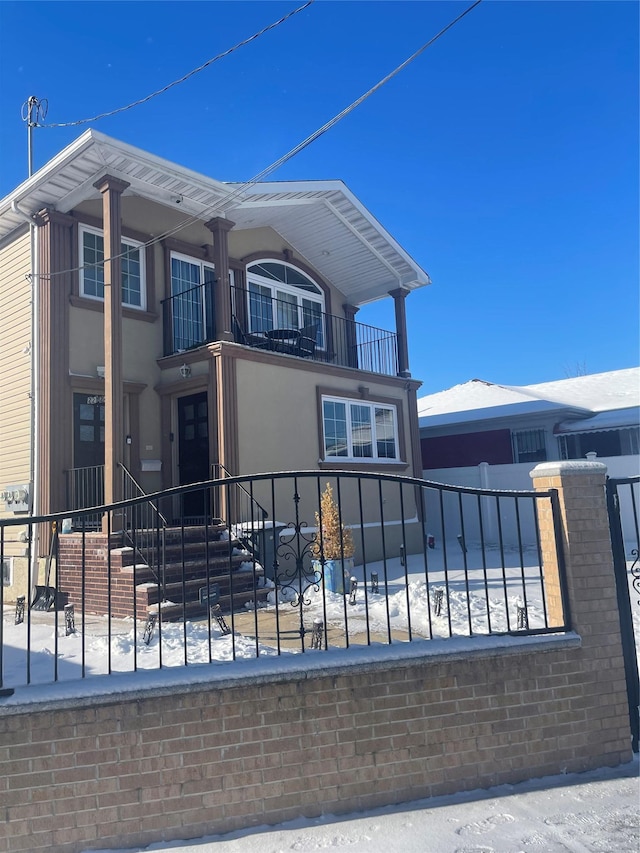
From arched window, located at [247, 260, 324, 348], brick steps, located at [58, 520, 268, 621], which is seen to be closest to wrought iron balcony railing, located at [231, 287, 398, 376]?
arched window, located at [247, 260, 324, 348]

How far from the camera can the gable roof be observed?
9.00 m

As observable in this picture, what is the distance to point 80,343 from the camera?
991 centimetres

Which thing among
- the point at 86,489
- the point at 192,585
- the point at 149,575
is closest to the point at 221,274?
the point at 86,489

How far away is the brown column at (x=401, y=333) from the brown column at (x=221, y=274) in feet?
16.8

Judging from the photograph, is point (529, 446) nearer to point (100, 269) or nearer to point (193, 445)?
point (193, 445)

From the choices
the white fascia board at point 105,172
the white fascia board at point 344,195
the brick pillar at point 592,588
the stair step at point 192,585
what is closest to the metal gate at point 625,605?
the brick pillar at point 592,588

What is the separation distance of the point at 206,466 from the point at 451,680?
23.7 feet

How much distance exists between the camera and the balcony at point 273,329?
449 inches

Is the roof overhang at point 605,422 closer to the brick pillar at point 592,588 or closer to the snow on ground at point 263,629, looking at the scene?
the snow on ground at point 263,629

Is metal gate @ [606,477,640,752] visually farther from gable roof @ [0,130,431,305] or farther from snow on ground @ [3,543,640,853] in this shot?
gable roof @ [0,130,431,305]

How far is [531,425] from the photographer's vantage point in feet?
61.9

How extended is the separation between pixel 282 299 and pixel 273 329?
939 millimetres

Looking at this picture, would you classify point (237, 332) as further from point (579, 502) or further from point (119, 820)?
point (119, 820)

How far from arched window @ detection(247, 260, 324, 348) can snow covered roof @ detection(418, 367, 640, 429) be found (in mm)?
7305
